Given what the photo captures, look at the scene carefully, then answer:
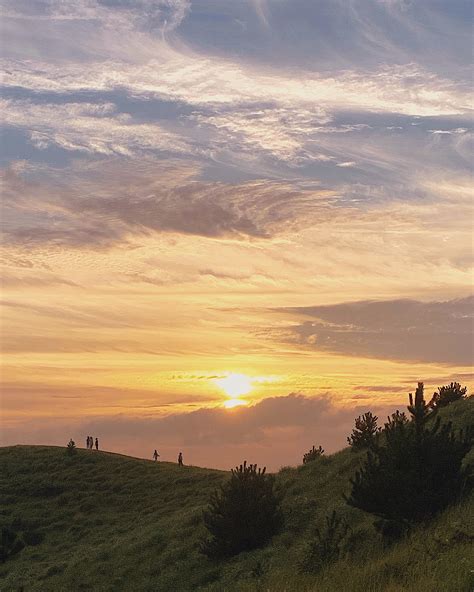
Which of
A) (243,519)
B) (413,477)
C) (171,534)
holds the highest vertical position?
(413,477)

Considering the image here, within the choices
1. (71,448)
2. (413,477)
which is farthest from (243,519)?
(71,448)

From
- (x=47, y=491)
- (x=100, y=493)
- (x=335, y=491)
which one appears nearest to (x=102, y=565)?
(x=335, y=491)

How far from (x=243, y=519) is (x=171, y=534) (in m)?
6.57

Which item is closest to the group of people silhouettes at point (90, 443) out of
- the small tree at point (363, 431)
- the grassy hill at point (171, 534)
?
the grassy hill at point (171, 534)

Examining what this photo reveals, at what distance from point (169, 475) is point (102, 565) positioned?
21744 mm

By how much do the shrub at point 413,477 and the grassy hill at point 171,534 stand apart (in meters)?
0.55

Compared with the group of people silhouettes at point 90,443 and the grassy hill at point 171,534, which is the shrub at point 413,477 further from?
the group of people silhouettes at point 90,443

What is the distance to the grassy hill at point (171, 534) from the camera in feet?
42.5

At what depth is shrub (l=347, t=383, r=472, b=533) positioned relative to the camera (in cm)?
1670

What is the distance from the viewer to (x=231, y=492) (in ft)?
76.2

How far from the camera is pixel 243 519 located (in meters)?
22.7

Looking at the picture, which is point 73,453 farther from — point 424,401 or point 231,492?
point 424,401

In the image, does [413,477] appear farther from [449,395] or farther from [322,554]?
[449,395]

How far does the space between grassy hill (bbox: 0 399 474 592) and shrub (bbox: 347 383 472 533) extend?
55cm
